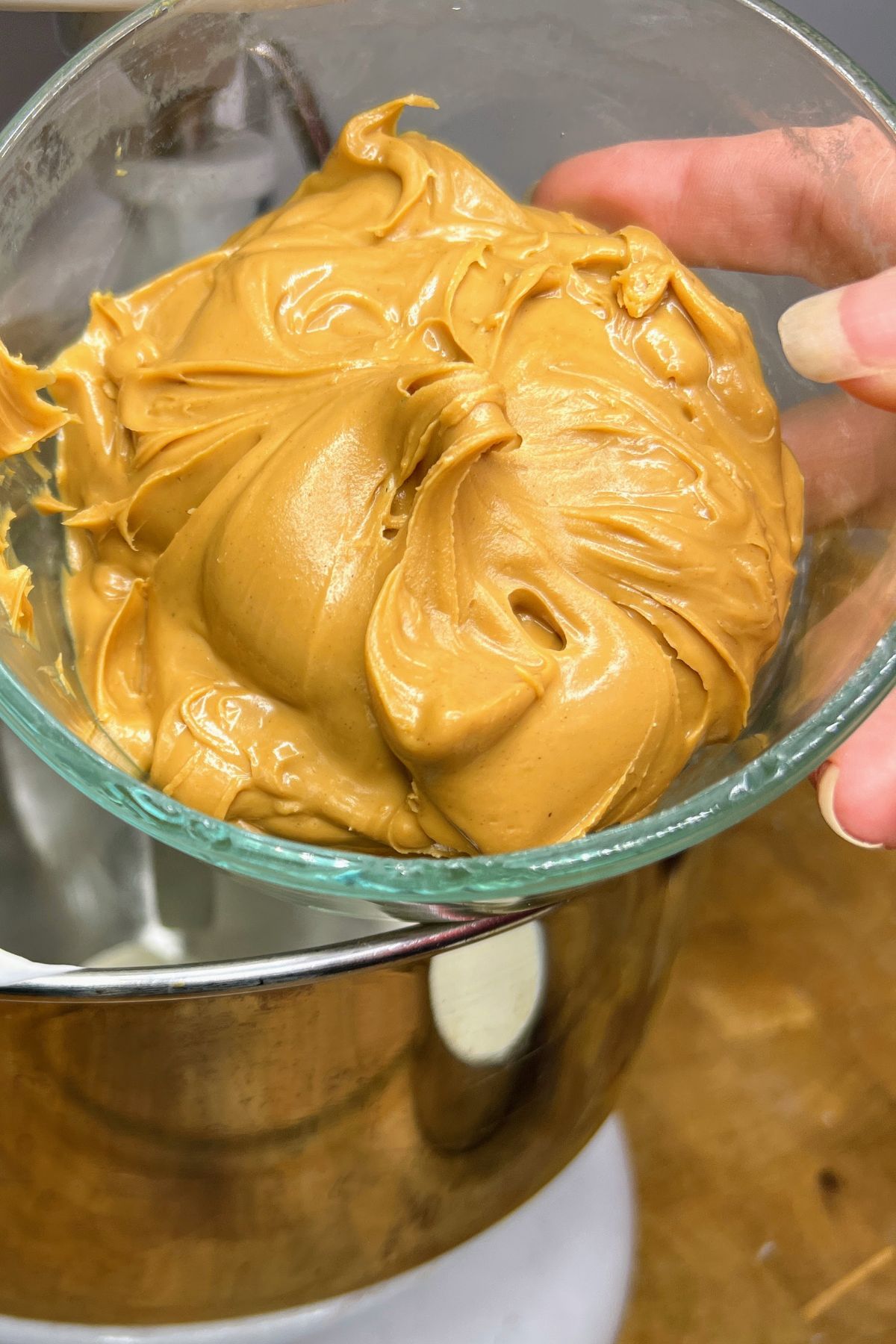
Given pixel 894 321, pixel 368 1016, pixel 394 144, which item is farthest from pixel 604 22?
pixel 368 1016

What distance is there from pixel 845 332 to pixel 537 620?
0.64 feet

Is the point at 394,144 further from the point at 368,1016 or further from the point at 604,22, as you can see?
Answer: the point at 368,1016

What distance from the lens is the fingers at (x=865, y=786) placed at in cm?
60

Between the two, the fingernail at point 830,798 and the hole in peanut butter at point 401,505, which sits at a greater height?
the hole in peanut butter at point 401,505

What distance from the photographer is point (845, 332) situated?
22.2 inches

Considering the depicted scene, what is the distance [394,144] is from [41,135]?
7.0 inches

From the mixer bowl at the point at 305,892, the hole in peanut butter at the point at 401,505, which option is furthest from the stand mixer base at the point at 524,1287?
the hole in peanut butter at the point at 401,505

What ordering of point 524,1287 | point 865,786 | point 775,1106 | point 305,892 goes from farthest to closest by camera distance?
point 775,1106 → point 524,1287 → point 865,786 → point 305,892

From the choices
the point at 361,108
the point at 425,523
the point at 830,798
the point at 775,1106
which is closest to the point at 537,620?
the point at 425,523

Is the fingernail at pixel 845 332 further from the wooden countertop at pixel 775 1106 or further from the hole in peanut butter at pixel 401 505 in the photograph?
the wooden countertop at pixel 775 1106

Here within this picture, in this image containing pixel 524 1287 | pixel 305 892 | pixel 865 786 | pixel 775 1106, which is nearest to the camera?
pixel 305 892

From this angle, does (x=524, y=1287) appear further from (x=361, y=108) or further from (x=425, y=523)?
(x=361, y=108)

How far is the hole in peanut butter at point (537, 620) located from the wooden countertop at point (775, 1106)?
47 centimetres

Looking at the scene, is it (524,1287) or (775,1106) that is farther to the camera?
(775,1106)
